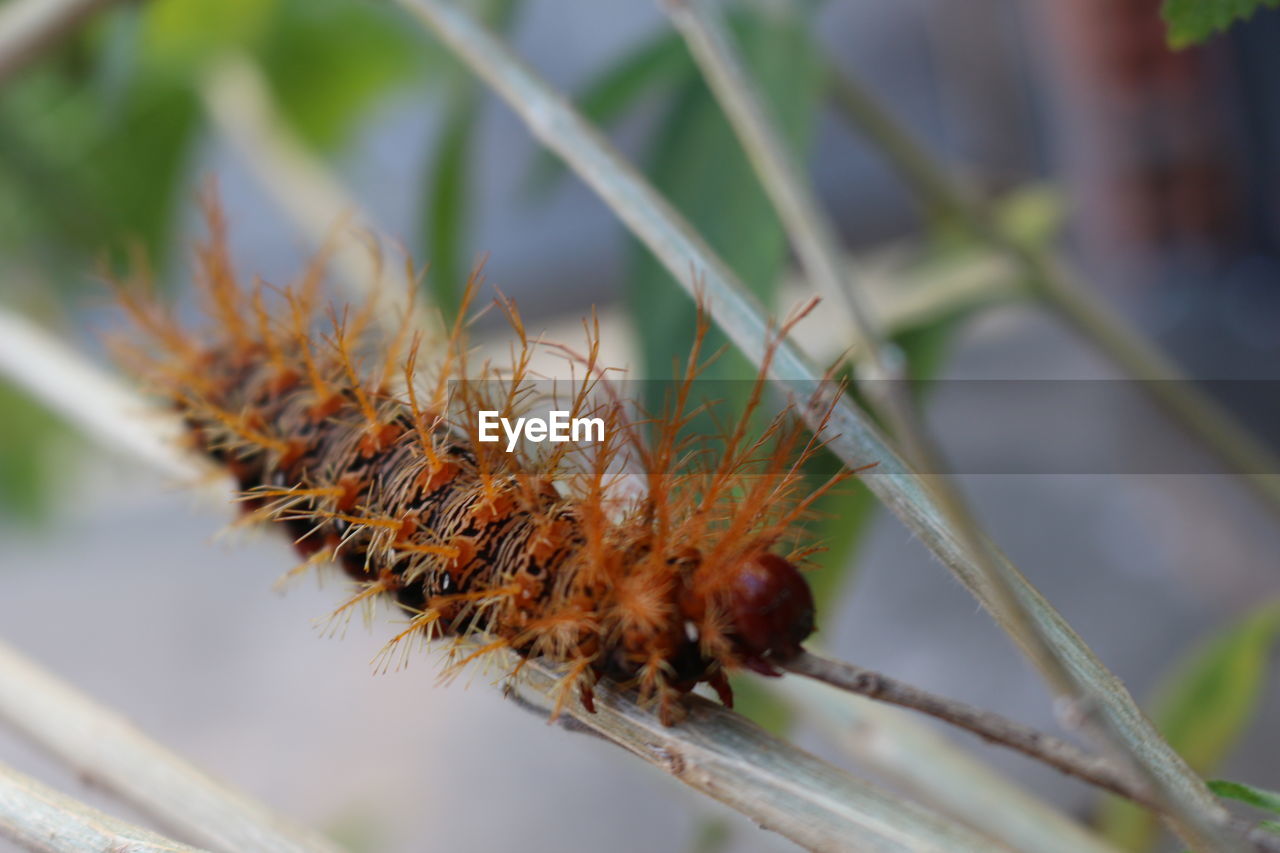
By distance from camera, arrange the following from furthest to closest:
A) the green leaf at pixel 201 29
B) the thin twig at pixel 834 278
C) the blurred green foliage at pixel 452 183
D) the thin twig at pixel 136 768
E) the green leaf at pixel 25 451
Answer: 1. the green leaf at pixel 25 451
2. the green leaf at pixel 201 29
3. the blurred green foliage at pixel 452 183
4. the thin twig at pixel 136 768
5. the thin twig at pixel 834 278

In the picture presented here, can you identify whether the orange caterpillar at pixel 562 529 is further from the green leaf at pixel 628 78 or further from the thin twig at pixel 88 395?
the green leaf at pixel 628 78

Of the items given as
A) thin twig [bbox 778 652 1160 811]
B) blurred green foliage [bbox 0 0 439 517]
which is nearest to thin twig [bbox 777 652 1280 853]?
thin twig [bbox 778 652 1160 811]

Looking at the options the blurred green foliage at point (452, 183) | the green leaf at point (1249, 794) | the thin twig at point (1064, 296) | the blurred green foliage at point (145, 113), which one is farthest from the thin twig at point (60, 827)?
the blurred green foliage at point (145, 113)

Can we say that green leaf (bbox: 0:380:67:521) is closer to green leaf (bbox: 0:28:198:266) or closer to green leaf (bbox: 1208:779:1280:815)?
green leaf (bbox: 0:28:198:266)

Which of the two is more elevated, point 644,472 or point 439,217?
point 439,217

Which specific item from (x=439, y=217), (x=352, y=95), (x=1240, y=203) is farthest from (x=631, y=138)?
(x=439, y=217)

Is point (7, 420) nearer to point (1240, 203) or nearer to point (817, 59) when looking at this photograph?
point (817, 59)
